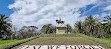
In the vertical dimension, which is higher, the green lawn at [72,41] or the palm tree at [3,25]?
the palm tree at [3,25]

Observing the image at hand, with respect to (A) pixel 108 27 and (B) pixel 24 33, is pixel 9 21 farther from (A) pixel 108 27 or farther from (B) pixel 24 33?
(A) pixel 108 27

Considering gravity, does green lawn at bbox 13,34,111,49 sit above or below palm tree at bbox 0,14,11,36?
below

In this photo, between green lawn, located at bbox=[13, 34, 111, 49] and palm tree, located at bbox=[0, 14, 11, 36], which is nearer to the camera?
green lawn, located at bbox=[13, 34, 111, 49]

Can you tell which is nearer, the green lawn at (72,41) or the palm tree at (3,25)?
the green lawn at (72,41)

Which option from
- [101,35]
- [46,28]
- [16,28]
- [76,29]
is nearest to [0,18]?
[16,28]

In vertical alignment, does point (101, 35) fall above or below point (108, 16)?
below

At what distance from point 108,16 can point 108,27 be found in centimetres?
298

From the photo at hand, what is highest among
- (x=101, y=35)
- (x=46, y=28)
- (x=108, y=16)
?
(x=108, y=16)

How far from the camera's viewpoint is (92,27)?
1208 inches

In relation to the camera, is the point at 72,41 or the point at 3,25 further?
the point at 3,25

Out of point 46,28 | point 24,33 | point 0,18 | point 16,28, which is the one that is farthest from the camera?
point 46,28

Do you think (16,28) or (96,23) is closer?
(96,23)

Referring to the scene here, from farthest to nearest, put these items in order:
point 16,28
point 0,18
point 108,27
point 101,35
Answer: point 16,28, point 101,35, point 108,27, point 0,18

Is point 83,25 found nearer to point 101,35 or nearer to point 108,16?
point 101,35
